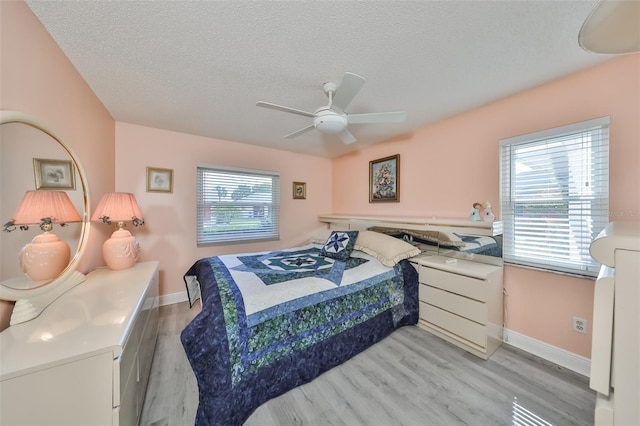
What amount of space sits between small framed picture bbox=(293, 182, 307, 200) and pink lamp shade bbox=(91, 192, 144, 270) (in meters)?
2.46

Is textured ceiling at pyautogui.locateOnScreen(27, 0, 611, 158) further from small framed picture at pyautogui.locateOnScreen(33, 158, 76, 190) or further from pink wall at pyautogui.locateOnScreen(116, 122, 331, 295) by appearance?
small framed picture at pyautogui.locateOnScreen(33, 158, 76, 190)

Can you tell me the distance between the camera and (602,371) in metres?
0.58

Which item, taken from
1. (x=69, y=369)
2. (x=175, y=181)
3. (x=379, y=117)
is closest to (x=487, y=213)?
(x=379, y=117)

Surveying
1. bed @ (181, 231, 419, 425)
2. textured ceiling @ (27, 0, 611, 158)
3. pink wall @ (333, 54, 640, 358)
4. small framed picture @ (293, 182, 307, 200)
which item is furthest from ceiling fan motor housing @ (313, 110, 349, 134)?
small framed picture @ (293, 182, 307, 200)

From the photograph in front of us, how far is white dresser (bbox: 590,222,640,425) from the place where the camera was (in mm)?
524

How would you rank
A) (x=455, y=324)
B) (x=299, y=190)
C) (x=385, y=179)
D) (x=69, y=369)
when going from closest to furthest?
(x=69, y=369)
(x=455, y=324)
(x=385, y=179)
(x=299, y=190)

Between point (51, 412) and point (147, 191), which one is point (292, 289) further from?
point (147, 191)

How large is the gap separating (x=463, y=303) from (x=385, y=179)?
2017mm

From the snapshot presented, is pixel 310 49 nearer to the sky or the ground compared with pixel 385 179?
nearer to the sky

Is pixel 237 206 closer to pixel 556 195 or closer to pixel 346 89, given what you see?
pixel 346 89

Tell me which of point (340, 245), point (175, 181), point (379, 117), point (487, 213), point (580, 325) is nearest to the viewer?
point (580, 325)

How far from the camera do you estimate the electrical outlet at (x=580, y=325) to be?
5.78ft

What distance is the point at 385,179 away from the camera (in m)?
3.53

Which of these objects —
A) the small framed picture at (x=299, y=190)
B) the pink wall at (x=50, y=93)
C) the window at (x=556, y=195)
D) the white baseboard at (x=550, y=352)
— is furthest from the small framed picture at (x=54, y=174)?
the white baseboard at (x=550, y=352)
